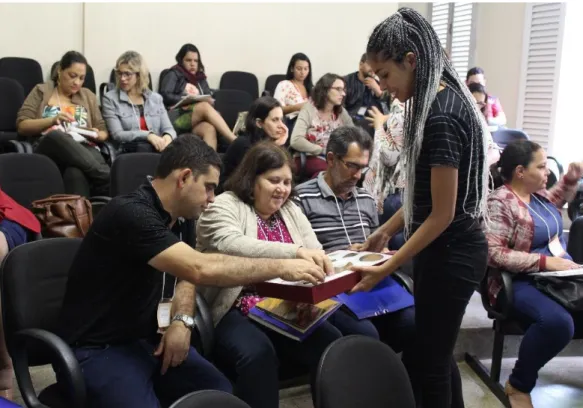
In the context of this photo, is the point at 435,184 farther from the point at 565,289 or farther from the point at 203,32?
the point at 203,32

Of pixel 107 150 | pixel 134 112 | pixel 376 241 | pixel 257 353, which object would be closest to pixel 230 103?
pixel 134 112

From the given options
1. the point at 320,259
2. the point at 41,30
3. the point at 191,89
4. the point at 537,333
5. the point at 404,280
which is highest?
the point at 41,30

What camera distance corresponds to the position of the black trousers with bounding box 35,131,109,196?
365 centimetres

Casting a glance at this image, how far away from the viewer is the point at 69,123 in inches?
155

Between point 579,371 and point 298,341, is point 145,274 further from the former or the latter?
point 579,371

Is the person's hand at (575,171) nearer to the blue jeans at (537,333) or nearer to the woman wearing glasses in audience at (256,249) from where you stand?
the blue jeans at (537,333)

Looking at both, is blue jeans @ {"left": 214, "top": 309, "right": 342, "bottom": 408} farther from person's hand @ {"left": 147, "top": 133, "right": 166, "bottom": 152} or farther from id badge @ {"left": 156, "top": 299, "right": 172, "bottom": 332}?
person's hand @ {"left": 147, "top": 133, "right": 166, "bottom": 152}

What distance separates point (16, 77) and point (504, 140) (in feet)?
13.8

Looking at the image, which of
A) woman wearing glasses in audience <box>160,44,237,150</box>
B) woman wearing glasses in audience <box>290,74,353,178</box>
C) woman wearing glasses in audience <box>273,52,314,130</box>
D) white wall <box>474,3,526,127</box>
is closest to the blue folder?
woman wearing glasses in audience <box>290,74,353,178</box>

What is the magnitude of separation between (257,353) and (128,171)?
1681 millimetres

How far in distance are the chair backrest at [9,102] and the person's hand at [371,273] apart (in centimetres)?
365

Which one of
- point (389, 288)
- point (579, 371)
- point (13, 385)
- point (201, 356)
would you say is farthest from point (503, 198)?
point (13, 385)

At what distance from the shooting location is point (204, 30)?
21.0 ft

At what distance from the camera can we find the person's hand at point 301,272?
5.72ft
